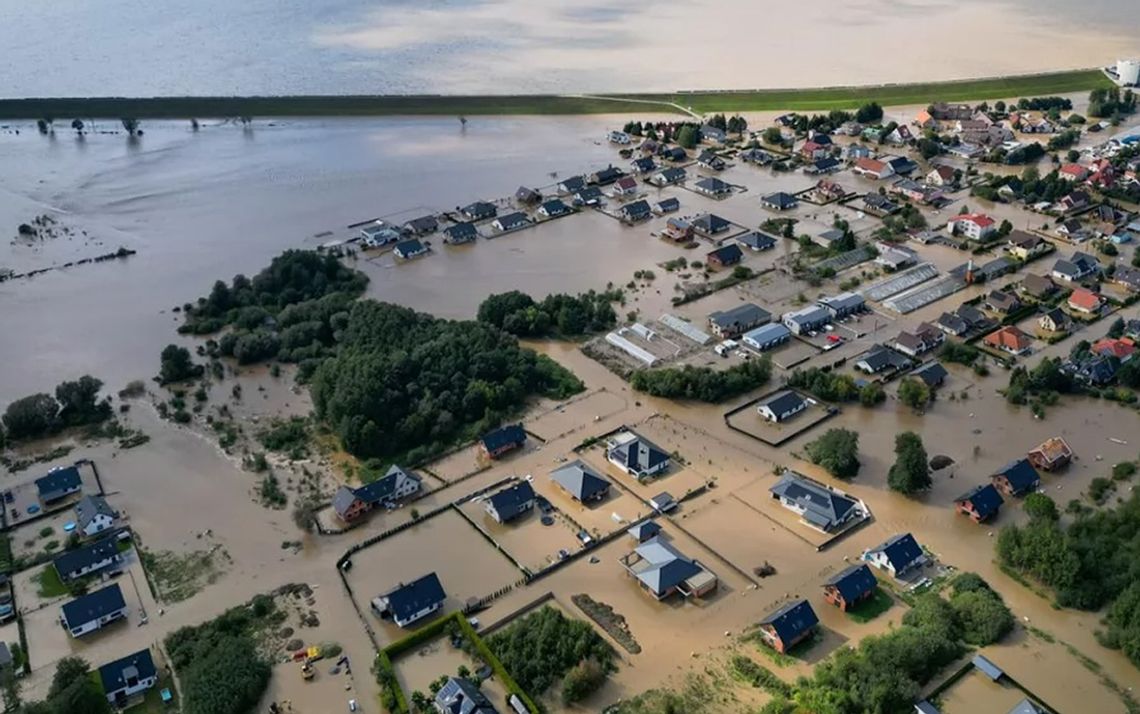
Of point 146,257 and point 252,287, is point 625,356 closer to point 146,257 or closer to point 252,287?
point 252,287

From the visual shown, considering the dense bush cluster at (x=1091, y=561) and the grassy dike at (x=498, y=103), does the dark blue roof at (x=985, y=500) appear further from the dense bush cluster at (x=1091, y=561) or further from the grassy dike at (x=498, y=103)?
the grassy dike at (x=498, y=103)

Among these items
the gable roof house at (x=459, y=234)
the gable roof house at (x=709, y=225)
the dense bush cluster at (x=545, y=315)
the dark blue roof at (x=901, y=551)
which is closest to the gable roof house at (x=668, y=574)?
the dark blue roof at (x=901, y=551)

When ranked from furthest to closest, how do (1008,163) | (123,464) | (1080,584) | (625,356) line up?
(1008,163) → (625,356) → (123,464) → (1080,584)

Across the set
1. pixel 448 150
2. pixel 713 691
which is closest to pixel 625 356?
pixel 713 691

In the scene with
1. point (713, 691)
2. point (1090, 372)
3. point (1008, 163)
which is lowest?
point (713, 691)

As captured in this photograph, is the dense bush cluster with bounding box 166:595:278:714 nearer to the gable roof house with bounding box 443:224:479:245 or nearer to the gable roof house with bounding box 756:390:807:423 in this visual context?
the gable roof house with bounding box 756:390:807:423

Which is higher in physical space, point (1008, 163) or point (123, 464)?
point (1008, 163)
